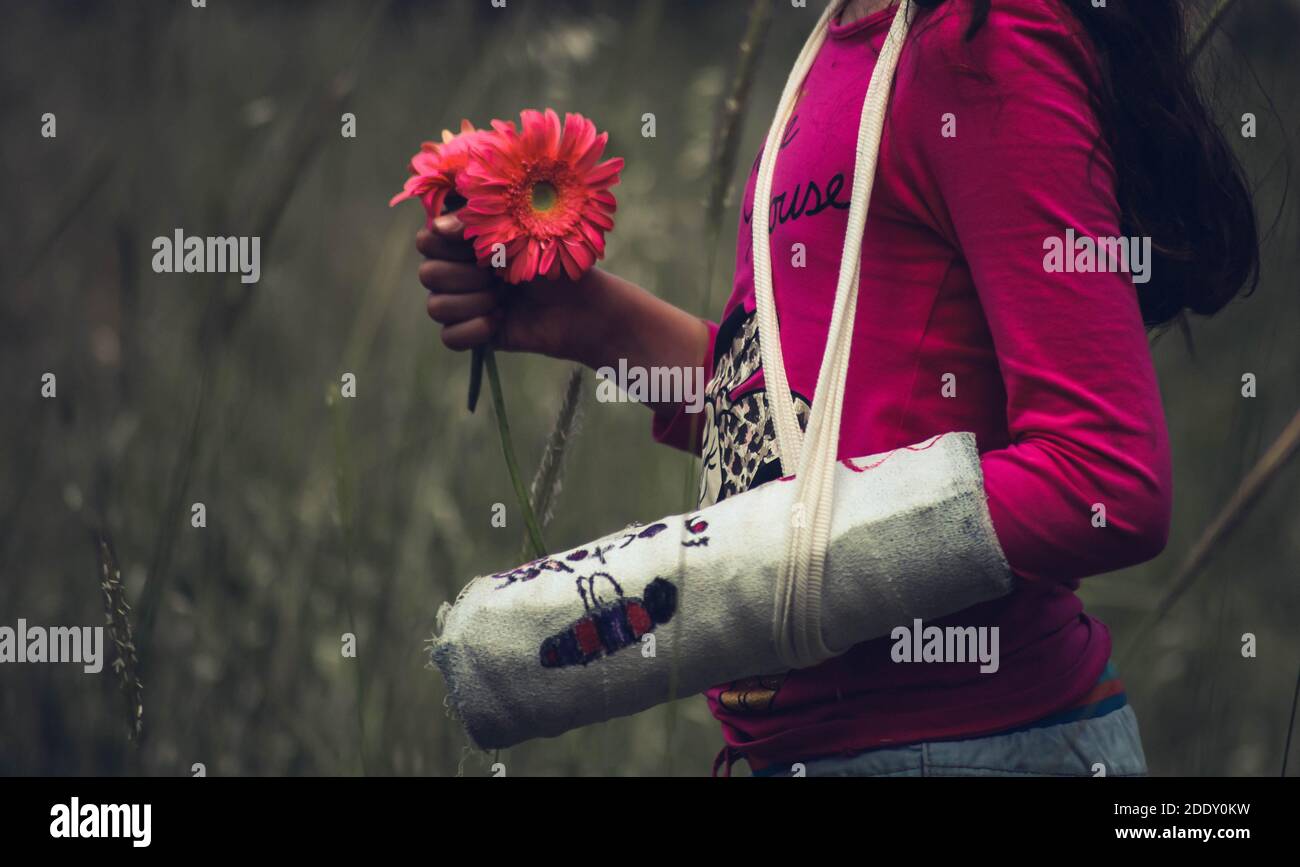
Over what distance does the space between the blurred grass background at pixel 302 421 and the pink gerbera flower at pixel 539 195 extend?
7 cm

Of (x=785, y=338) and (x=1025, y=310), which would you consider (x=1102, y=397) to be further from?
(x=785, y=338)

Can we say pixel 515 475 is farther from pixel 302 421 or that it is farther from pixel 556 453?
pixel 302 421

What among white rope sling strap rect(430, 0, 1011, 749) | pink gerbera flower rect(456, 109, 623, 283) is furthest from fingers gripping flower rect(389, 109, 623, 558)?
white rope sling strap rect(430, 0, 1011, 749)

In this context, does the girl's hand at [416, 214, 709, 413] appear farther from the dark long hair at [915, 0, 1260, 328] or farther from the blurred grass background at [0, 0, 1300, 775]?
the dark long hair at [915, 0, 1260, 328]

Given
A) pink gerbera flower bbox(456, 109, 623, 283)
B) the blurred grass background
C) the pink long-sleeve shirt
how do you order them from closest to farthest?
1. the pink long-sleeve shirt
2. pink gerbera flower bbox(456, 109, 623, 283)
3. the blurred grass background

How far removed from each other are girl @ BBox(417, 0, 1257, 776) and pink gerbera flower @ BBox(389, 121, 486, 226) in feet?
0.10

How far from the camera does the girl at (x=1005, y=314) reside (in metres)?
0.47

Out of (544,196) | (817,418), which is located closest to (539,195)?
(544,196)

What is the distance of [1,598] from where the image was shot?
3.04 feet

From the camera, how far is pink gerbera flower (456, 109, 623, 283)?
615 mm

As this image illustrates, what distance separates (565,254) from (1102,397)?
12.5 inches

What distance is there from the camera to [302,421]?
1.26 meters
